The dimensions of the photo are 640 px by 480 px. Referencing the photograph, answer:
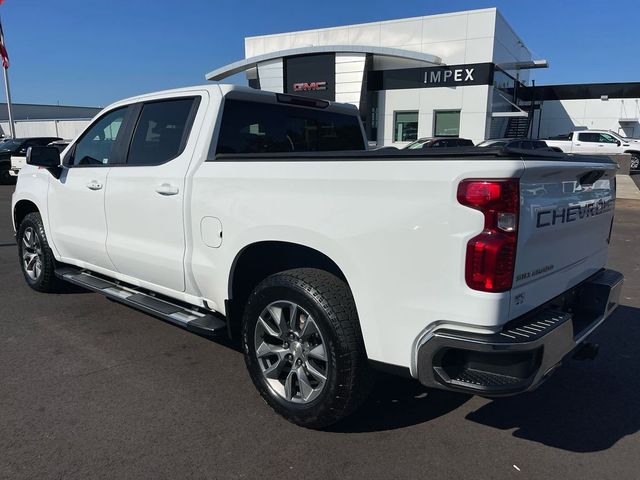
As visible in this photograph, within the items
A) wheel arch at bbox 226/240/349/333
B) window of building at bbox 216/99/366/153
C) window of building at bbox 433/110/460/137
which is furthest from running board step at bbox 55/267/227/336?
window of building at bbox 433/110/460/137

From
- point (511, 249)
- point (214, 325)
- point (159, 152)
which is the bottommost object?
point (214, 325)

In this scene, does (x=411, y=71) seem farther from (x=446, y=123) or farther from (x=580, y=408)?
(x=580, y=408)

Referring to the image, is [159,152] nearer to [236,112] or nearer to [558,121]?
[236,112]

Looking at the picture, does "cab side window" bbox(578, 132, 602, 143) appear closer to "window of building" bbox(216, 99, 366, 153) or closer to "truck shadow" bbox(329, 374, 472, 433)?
"window of building" bbox(216, 99, 366, 153)

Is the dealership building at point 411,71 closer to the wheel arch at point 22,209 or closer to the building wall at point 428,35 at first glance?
the building wall at point 428,35

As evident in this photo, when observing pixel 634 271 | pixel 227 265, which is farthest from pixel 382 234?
pixel 634 271


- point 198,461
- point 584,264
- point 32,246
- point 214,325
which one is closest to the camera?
point 198,461

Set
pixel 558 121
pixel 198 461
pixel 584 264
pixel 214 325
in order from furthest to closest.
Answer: pixel 558 121 < pixel 214 325 < pixel 584 264 < pixel 198 461

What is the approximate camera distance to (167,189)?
3.56m

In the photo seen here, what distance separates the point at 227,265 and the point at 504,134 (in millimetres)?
34454

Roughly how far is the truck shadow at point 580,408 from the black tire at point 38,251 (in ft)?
14.5

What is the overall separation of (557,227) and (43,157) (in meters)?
4.34

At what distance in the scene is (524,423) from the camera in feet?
10.2

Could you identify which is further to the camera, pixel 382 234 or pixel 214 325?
pixel 214 325
